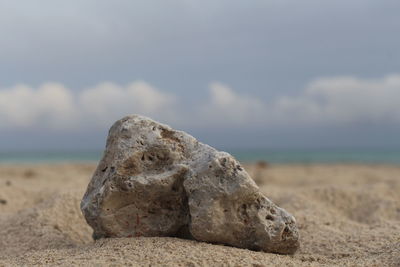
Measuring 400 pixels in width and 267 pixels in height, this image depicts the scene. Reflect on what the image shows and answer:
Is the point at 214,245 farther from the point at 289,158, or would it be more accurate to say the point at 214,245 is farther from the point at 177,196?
the point at 289,158

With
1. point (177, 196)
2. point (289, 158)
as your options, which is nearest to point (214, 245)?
point (177, 196)

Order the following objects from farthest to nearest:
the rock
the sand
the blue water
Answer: the blue water → the rock → the sand

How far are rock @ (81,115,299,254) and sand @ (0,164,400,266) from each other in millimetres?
176

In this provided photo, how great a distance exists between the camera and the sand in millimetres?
4250

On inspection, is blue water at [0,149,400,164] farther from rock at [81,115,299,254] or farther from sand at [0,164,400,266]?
rock at [81,115,299,254]

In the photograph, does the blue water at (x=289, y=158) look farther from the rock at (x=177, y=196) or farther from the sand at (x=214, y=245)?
the rock at (x=177, y=196)

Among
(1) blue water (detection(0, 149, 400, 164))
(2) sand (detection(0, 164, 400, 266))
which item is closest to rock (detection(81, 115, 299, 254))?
(2) sand (detection(0, 164, 400, 266))

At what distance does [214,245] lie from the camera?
4.52m

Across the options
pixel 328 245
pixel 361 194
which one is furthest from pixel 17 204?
pixel 361 194

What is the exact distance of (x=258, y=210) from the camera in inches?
181

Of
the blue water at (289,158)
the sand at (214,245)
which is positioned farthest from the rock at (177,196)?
the blue water at (289,158)

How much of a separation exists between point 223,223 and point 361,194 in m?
5.45

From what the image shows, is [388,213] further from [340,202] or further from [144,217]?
[144,217]

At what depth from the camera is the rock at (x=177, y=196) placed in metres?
4.48
